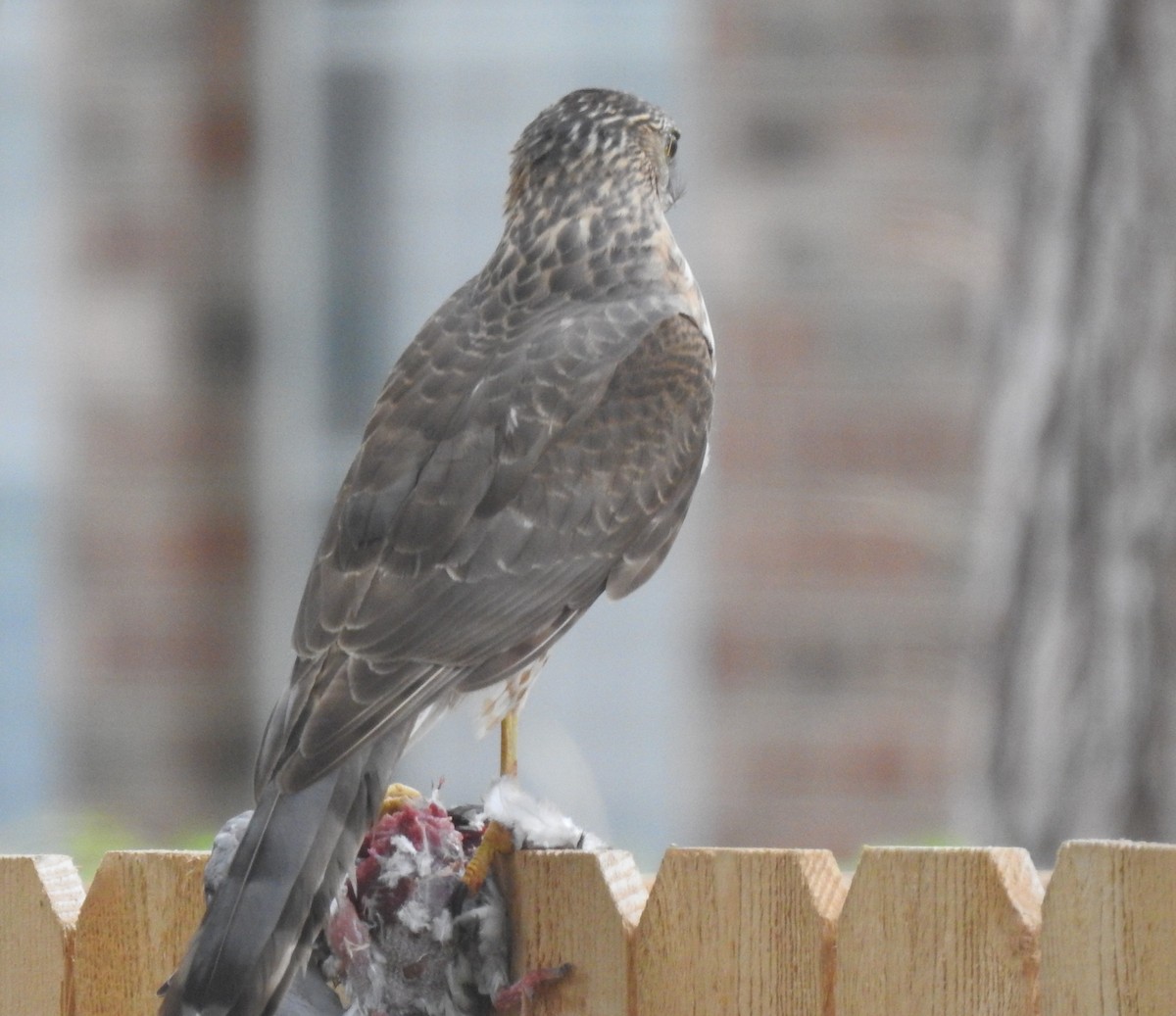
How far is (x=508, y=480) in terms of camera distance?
12.7 feet

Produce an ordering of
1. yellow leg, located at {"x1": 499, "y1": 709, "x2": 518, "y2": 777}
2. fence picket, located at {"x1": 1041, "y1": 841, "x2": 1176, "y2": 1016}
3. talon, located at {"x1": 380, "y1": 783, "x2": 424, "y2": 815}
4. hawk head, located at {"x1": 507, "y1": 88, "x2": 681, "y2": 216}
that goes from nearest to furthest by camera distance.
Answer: fence picket, located at {"x1": 1041, "y1": 841, "x2": 1176, "y2": 1016} < talon, located at {"x1": 380, "y1": 783, "x2": 424, "y2": 815} < yellow leg, located at {"x1": 499, "y1": 709, "x2": 518, "y2": 777} < hawk head, located at {"x1": 507, "y1": 88, "x2": 681, "y2": 216}

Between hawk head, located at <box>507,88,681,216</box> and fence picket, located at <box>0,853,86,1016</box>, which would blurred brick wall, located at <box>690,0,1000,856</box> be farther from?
fence picket, located at <box>0,853,86,1016</box>

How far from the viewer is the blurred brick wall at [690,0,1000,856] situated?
7.47 m

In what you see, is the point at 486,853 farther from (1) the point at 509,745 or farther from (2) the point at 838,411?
(2) the point at 838,411

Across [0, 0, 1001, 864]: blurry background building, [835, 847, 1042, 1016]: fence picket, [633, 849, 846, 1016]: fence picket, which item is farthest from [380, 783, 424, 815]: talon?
[0, 0, 1001, 864]: blurry background building

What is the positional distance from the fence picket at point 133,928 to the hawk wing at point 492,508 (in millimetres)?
199

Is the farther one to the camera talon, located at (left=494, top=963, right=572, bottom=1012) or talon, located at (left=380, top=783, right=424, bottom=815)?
talon, located at (left=380, top=783, right=424, bottom=815)

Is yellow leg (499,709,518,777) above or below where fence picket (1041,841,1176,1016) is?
below

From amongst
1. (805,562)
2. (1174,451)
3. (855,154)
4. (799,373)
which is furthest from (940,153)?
(1174,451)

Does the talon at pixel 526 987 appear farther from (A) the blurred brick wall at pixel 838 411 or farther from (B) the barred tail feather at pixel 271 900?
(A) the blurred brick wall at pixel 838 411

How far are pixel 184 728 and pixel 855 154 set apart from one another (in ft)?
9.50

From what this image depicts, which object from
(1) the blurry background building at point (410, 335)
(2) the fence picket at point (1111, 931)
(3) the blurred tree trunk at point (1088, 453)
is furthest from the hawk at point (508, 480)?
(1) the blurry background building at point (410, 335)

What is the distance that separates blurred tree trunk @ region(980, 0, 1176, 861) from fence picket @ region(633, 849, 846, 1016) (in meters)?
2.54

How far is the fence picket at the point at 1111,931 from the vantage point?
2654mm
